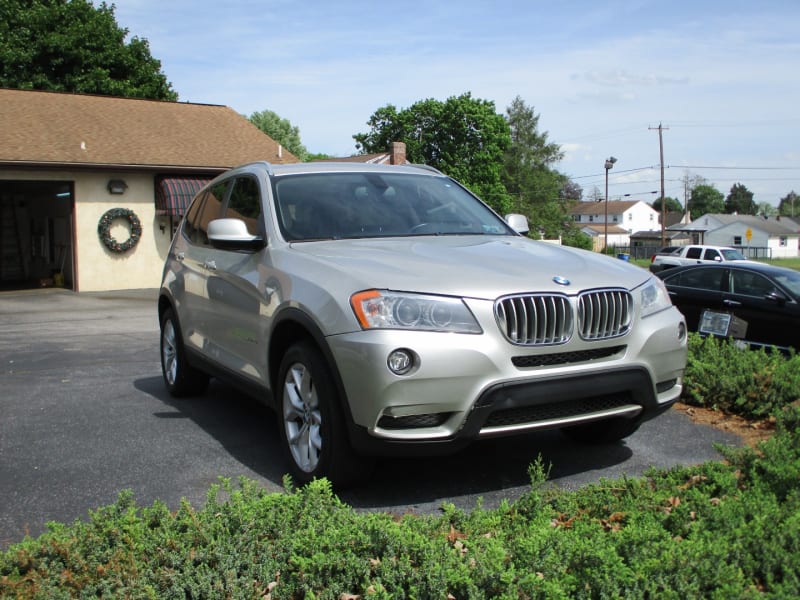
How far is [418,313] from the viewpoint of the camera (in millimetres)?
4047

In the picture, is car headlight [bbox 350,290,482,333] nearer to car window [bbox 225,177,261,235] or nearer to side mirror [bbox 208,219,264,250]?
side mirror [bbox 208,219,264,250]

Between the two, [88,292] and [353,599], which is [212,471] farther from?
[88,292]

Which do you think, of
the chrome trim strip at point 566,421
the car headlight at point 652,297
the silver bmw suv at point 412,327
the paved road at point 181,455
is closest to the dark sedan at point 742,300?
the paved road at point 181,455

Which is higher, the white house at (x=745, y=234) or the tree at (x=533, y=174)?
the tree at (x=533, y=174)

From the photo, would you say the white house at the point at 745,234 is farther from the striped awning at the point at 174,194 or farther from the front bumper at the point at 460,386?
the front bumper at the point at 460,386

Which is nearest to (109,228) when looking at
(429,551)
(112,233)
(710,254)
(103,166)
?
(112,233)

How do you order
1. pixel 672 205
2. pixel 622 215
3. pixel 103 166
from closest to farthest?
1. pixel 103 166
2. pixel 622 215
3. pixel 672 205

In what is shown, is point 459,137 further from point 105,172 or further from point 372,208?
point 372,208

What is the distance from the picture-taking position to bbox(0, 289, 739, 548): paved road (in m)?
4.61

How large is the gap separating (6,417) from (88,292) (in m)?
16.5

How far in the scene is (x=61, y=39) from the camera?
114ft

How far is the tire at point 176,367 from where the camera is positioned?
22.9ft

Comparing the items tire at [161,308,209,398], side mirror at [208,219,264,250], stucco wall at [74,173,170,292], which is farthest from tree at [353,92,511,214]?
side mirror at [208,219,264,250]

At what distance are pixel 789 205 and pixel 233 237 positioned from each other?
188647mm
